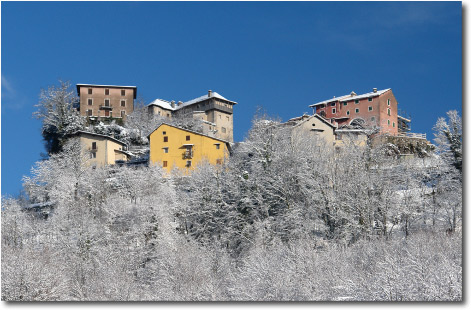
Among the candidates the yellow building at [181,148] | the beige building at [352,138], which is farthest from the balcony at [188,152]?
the beige building at [352,138]

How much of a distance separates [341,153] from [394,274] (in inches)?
501

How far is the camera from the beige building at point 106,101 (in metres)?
36.7

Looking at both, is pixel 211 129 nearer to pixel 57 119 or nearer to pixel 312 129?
pixel 57 119

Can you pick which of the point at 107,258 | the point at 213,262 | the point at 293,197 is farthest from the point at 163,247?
the point at 293,197

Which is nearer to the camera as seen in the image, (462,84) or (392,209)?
(462,84)

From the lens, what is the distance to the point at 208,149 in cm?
3169

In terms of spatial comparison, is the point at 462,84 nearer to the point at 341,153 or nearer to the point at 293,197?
the point at 293,197

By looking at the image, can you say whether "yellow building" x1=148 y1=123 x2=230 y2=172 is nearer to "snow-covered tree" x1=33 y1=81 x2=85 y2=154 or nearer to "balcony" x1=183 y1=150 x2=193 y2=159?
"balcony" x1=183 y1=150 x2=193 y2=159

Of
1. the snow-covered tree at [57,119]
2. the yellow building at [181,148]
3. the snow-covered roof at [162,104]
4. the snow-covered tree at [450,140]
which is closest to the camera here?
the snow-covered tree at [450,140]

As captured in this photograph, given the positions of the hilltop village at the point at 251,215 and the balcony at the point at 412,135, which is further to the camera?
the balcony at the point at 412,135

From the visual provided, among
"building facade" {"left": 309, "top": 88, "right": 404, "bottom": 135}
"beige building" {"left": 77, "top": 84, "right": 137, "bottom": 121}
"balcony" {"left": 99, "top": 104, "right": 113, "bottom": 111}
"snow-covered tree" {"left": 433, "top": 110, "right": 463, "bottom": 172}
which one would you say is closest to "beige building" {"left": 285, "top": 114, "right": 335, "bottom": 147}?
"building facade" {"left": 309, "top": 88, "right": 404, "bottom": 135}

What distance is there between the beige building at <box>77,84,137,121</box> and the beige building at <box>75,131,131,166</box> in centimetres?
320

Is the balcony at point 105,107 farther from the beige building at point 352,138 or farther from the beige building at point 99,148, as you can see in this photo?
the beige building at point 352,138

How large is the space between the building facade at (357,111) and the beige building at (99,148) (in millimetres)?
13057
